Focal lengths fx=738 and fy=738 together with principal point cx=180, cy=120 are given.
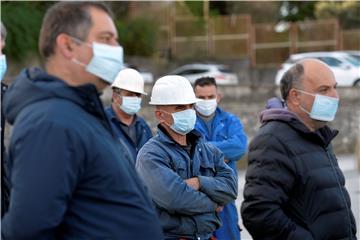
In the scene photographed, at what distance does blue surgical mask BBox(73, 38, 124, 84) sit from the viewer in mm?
2814

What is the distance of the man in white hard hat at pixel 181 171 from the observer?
426 centimetres

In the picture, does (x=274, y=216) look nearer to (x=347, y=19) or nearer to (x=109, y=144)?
(x=109, y=144)

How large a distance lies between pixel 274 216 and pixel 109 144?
5.26 ft

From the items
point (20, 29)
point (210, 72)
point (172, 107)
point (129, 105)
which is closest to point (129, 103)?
point (129, 105)

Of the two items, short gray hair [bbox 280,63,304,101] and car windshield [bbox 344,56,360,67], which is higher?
short gray hair [bbox 280,63,304,101]

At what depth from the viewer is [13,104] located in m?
2.82

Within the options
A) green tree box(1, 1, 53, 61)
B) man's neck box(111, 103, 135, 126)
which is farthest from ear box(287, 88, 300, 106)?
green tree box(1, 1, 53, 61)

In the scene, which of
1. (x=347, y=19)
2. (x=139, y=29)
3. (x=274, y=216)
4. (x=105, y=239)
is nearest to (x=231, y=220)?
(x=274, y=216)

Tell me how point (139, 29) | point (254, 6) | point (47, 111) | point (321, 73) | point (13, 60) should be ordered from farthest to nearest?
point (254, 6), point (139, 29), point (13, 60), point (321, 73), point (47, 111)

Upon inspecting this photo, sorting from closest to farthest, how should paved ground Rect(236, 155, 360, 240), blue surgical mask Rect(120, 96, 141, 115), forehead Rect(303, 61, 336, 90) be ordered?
forehead Rect(303, 61, 336, 90) → blue surgical mask Rect(120, 96, 141, 115) → paved ground Rect(236, 155, 360, 240)

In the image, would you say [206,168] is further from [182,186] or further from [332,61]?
[332,61]

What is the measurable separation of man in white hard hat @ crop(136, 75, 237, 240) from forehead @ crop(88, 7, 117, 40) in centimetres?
154

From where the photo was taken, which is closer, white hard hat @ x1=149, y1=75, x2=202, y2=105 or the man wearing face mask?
white hard hat @ x1=149, y1=75, x2=202, y2=105

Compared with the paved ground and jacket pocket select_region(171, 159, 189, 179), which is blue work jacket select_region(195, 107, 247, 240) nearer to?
jacket pocket select_region(171, 159, 189, 179)
